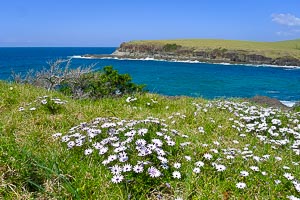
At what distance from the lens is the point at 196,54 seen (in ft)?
385

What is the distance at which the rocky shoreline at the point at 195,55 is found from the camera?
10225cm

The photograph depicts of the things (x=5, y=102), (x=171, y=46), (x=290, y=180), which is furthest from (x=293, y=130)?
(x=171, y=46)

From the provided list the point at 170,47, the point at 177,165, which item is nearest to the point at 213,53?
the point at 170,47

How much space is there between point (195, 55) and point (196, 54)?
1.75 feet

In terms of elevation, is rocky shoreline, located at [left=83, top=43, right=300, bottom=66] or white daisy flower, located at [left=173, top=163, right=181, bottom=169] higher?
white daisy flower, located at [left=173, top=163, right=181, bottom=169]

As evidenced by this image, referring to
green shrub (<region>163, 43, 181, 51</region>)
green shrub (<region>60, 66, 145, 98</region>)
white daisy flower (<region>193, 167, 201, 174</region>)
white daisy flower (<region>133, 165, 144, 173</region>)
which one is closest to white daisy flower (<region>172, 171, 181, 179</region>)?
white daisy flower (<region>193, 167, 201, 174</region>)

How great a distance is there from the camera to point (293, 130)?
6844 millimetres

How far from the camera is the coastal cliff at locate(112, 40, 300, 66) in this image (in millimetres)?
103375

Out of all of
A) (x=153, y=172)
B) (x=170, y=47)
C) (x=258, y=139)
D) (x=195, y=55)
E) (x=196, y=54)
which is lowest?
(x=195, y=55)

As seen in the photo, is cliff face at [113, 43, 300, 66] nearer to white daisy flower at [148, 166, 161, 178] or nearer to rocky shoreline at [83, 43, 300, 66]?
rocky shoreline at [83, 43, 300, 66]

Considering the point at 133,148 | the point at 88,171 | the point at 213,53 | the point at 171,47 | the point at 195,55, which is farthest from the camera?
the point at 171,47

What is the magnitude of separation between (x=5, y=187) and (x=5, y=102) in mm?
4231

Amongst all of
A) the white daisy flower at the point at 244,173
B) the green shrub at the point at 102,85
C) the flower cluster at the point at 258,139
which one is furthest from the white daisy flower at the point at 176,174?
the green shrub at the point at 102,85

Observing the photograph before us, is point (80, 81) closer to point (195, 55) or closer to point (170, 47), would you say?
point (195, 55)
